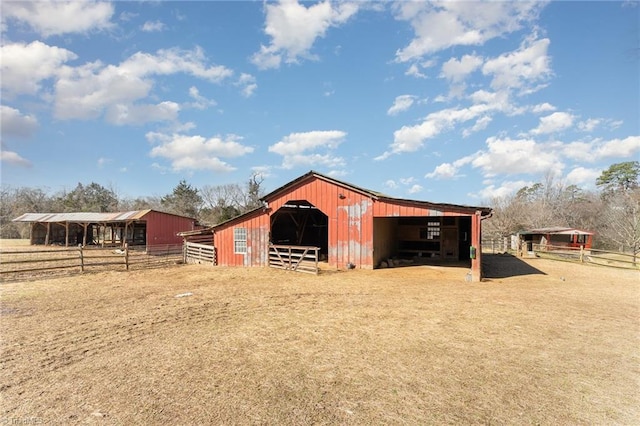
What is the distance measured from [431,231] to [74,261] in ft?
70.2

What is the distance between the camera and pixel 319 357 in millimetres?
5457

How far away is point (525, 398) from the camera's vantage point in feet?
13.6

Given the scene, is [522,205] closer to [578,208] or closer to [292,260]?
[578,208]

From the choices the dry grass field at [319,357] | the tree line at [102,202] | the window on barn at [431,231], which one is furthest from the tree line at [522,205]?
the dry grass field at [319,357]

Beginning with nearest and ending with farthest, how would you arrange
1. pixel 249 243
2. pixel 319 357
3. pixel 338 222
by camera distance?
pixel 319 357 → pixel 338 222 → pixel 249 243

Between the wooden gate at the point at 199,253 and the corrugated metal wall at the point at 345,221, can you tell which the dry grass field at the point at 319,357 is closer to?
the corrugated metal wall at the point at 345,221

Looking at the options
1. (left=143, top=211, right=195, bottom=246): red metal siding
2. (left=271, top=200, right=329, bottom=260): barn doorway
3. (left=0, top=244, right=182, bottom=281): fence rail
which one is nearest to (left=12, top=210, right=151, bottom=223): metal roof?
(left=143, top=211, right=195, bottom=246): red metal siding

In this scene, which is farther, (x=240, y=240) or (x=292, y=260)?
(x=240, y=240)

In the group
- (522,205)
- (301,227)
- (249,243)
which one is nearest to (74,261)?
(249,243)

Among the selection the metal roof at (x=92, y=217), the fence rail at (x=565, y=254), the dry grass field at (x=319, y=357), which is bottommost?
the dry grass field at (x=319, y=357)

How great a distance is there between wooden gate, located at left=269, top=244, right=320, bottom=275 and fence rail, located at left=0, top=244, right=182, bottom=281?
6790mm

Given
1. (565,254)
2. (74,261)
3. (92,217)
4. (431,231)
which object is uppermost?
(92,217)

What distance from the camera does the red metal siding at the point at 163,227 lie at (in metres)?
26.1

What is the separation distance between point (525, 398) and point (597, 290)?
10.3 metres
